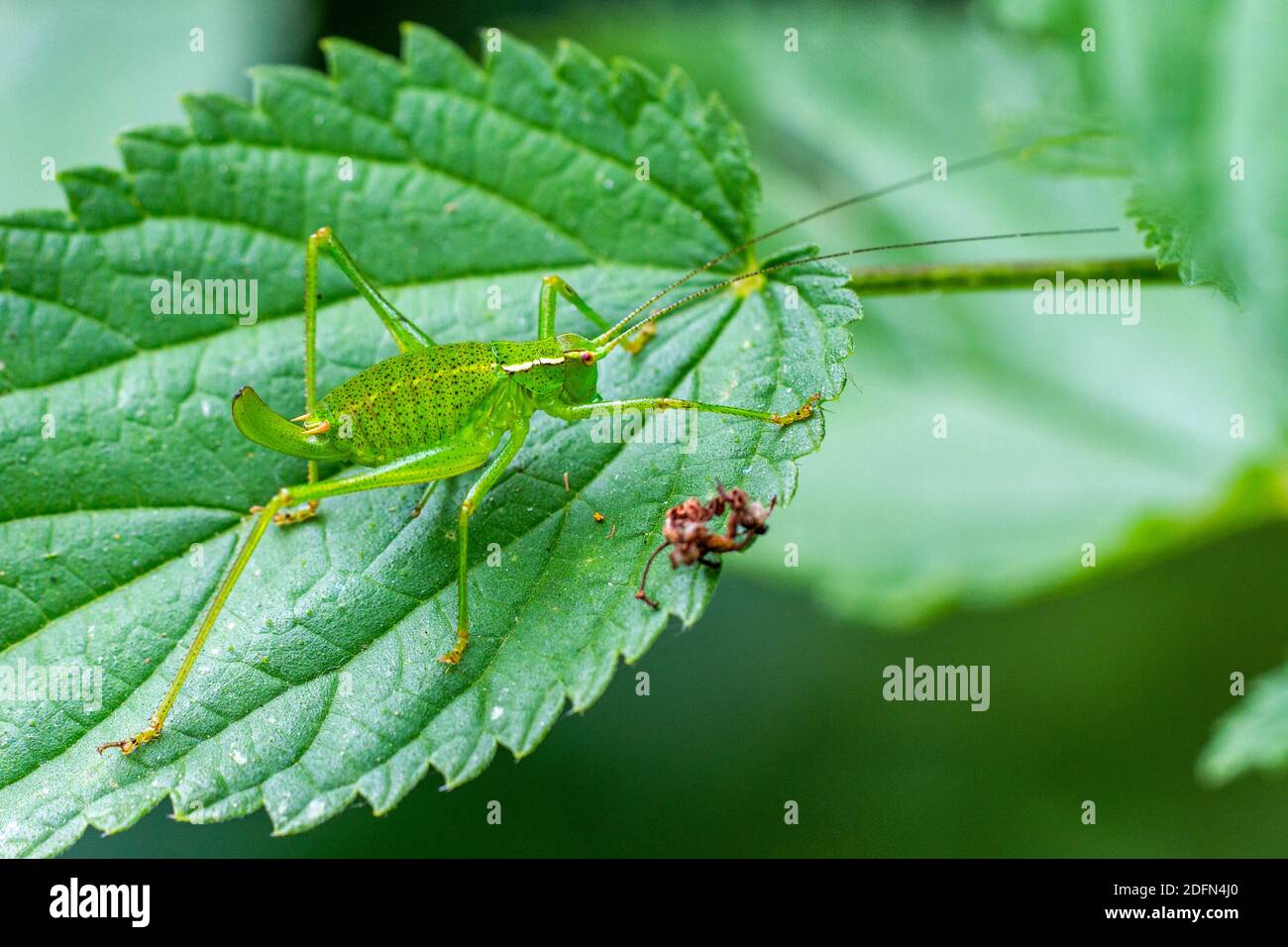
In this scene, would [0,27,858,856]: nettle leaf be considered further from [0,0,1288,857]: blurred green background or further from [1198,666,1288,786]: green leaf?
[1198,666,1288,786]: green leaf

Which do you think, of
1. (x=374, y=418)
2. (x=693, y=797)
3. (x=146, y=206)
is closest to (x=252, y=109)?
(x=146, y=206)

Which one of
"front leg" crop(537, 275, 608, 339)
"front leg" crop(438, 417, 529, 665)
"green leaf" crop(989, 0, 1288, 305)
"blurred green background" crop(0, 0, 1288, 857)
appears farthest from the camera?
"blurred green background" crop(0, 0, 1288, 857)

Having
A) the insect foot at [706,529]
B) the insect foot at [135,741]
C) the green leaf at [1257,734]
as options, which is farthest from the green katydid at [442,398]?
the green leaf at [1257,734]

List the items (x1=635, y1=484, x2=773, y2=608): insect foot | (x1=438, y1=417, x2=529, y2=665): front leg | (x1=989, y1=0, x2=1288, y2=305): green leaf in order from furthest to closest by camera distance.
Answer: (x1=989, y1=0, x2=1288, y2=305): green leaf < (x1=438, y1=417, x2=529, y2=665): front leg < (x1=635, y1=484, x2=773, y2=608): insect foot

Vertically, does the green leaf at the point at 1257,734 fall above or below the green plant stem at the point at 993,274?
below

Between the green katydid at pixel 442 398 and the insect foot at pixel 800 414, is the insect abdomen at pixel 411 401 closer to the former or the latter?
the green katydid at pixel 442 398

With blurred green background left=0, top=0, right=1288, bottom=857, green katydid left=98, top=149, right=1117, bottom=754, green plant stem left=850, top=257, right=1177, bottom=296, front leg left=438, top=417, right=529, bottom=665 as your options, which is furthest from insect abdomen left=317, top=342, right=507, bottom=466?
blurred green background left=0, top=0, right=1288, bottom=857

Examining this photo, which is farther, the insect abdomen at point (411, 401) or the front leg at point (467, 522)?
the insect abdomen at point (411, 401)

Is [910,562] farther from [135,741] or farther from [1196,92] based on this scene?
[135,741]
